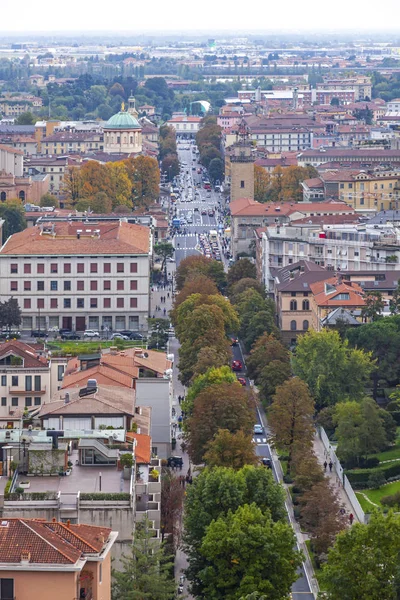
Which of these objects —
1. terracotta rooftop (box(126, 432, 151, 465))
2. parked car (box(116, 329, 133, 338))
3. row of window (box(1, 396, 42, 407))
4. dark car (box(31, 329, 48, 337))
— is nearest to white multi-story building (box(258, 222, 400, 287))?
parked car (box(116, 329, 133, 338))

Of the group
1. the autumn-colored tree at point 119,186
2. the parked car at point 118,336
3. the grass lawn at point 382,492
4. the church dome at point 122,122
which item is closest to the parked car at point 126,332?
the parked car at point 118,336

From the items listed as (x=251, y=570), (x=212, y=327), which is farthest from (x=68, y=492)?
→ (x=212, y=327)

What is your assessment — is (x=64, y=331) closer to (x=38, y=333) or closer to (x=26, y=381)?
(x=38, y=333)

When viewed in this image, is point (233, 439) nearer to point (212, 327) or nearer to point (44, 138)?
point (212, 327)

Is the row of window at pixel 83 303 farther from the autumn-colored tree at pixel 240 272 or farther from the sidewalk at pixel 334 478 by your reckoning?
the sidewalk at pixel 334 478

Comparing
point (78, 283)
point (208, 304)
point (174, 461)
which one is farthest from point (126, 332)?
point (174, 461)

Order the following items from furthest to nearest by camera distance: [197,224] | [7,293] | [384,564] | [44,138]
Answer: [44,138], [197,224], [7,293], [384,564]
